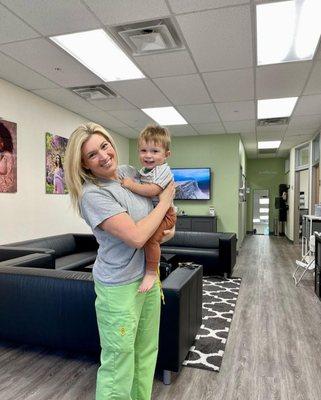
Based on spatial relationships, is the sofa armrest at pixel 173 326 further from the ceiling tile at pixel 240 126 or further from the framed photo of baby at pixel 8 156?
the ceiling tile at pixel 240 126

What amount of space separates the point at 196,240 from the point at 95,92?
→ 2.93 meters

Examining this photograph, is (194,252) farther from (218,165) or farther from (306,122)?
(306,122)

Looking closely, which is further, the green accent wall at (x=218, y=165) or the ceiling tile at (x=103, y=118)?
the green accent wall at (x=218, y=165)

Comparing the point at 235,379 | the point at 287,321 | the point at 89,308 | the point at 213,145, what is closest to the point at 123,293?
the point at 89,308

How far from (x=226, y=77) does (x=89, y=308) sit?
313 cm

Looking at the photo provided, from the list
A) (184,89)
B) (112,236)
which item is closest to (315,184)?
(184,89)

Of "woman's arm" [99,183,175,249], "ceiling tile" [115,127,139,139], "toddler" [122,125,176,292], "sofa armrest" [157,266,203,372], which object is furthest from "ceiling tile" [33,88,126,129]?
"woman's arm" [99,183,175,249]

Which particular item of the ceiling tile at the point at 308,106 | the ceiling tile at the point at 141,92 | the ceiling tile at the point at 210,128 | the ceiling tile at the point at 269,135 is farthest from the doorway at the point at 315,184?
the ceiling tile at the point at 141,92

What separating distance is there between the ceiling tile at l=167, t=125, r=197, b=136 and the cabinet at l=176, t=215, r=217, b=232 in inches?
78.5

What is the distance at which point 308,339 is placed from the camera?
2760mm

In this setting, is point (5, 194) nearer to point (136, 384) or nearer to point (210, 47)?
point (210, 47)

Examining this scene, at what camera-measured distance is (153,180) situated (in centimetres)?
132

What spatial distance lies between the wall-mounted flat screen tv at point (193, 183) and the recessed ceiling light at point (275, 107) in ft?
6.89

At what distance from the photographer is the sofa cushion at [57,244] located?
4.08 m
